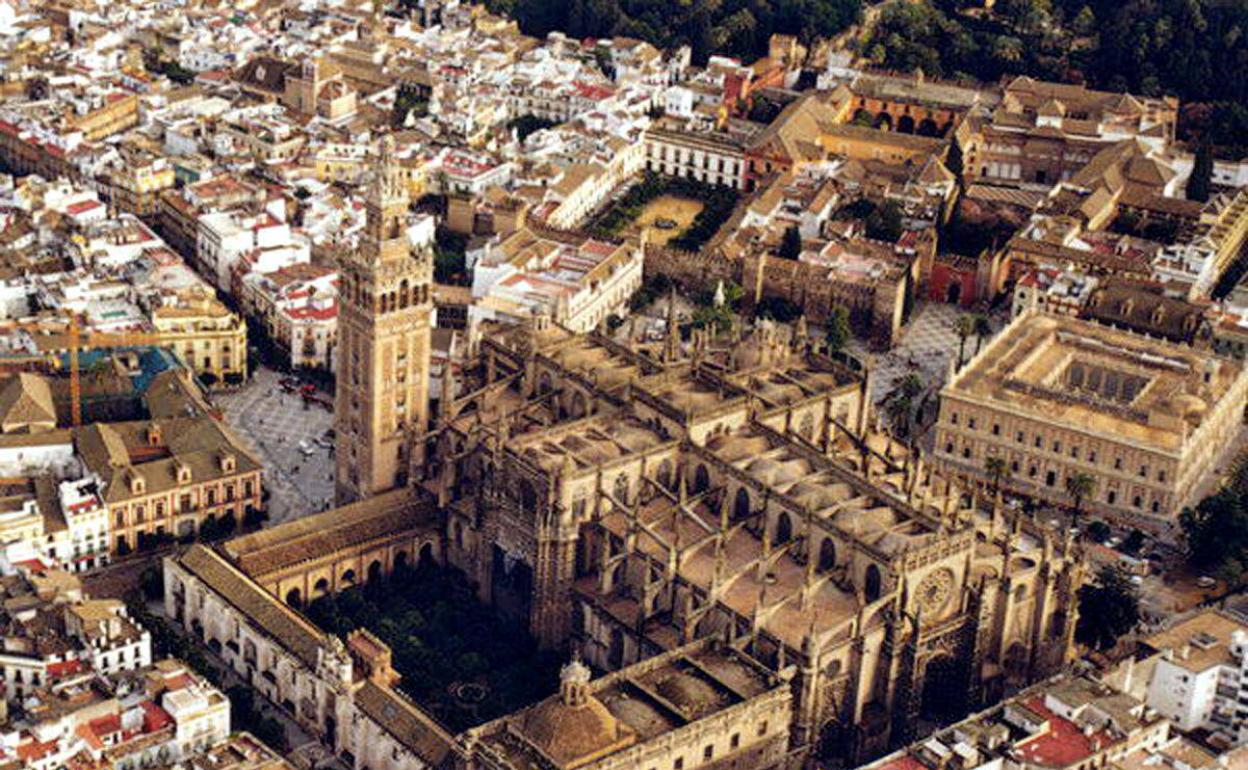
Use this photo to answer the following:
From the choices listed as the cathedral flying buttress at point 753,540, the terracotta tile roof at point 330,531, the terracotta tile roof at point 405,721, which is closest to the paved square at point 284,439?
the terracotta tile roof at point 330,531

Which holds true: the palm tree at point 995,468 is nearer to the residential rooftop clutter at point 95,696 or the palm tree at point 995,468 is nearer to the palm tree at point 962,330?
the palm tree at point 962,330

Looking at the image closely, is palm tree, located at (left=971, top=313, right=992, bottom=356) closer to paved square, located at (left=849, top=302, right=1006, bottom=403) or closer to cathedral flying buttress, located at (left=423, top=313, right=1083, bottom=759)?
paved square, located at (left=849, top=302, right=1006, bottom=403)

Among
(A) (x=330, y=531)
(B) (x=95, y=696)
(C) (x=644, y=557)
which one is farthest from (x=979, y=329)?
(B) (x=95, y=696)

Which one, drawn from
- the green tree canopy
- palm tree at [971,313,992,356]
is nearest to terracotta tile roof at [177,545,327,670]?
the green tree canopy

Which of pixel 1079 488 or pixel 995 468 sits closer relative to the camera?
pixel 1079 488

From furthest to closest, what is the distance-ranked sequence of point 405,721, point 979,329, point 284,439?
1. point 979,329
2. point 284,439
3. point 405,721

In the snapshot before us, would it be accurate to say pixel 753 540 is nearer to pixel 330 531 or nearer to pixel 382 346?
pixel 382 346

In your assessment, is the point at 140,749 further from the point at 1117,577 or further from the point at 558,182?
the point at 558,182
